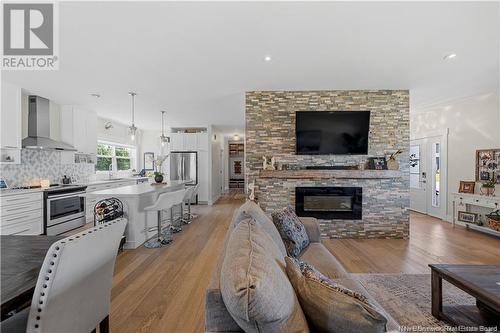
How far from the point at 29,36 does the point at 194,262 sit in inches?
122

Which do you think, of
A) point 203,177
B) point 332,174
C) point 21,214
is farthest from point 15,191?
point 332,174

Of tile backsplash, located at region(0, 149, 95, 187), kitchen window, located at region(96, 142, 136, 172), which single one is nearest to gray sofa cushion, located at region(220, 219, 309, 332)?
tile backsplash, located at region(0, 149, 95, 187)

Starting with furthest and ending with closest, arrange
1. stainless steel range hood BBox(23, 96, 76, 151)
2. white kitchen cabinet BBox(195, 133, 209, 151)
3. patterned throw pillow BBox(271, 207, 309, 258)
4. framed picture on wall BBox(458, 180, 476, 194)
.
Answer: white kitchen cabinet BBox(195, 133, 209, 151)
framed picture on wall BBox(458, 180, 476, 194)
stainless steel range hood BBox(23, 96, 76, 151)
patterned throw pillow BBox(271, 207, 309, 258)

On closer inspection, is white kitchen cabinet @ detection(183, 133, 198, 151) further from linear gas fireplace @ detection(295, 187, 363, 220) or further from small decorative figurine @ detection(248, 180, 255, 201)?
linear gas fireplace @ detection(295, 187, 363, 220)

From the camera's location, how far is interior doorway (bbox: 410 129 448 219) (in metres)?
5.54

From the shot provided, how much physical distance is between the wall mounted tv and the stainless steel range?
173 inches

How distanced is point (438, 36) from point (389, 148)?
83.9 inches

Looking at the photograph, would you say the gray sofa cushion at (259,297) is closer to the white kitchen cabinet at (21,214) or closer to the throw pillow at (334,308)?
the throw pillow at (334,308)

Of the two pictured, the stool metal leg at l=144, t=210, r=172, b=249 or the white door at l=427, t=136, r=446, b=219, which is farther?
the white door at l=427, t=136, r=446, b=219

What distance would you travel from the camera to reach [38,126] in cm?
453

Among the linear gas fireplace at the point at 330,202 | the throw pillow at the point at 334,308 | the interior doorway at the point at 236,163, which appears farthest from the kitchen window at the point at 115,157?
the throw pillow at the point at 334,308

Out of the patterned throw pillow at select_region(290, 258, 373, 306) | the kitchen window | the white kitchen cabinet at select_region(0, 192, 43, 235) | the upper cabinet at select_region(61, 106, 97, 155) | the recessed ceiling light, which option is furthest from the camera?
the kitchen window

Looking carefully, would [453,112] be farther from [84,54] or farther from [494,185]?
[84,54]

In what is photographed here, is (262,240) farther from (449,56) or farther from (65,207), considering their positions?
(65,207)
